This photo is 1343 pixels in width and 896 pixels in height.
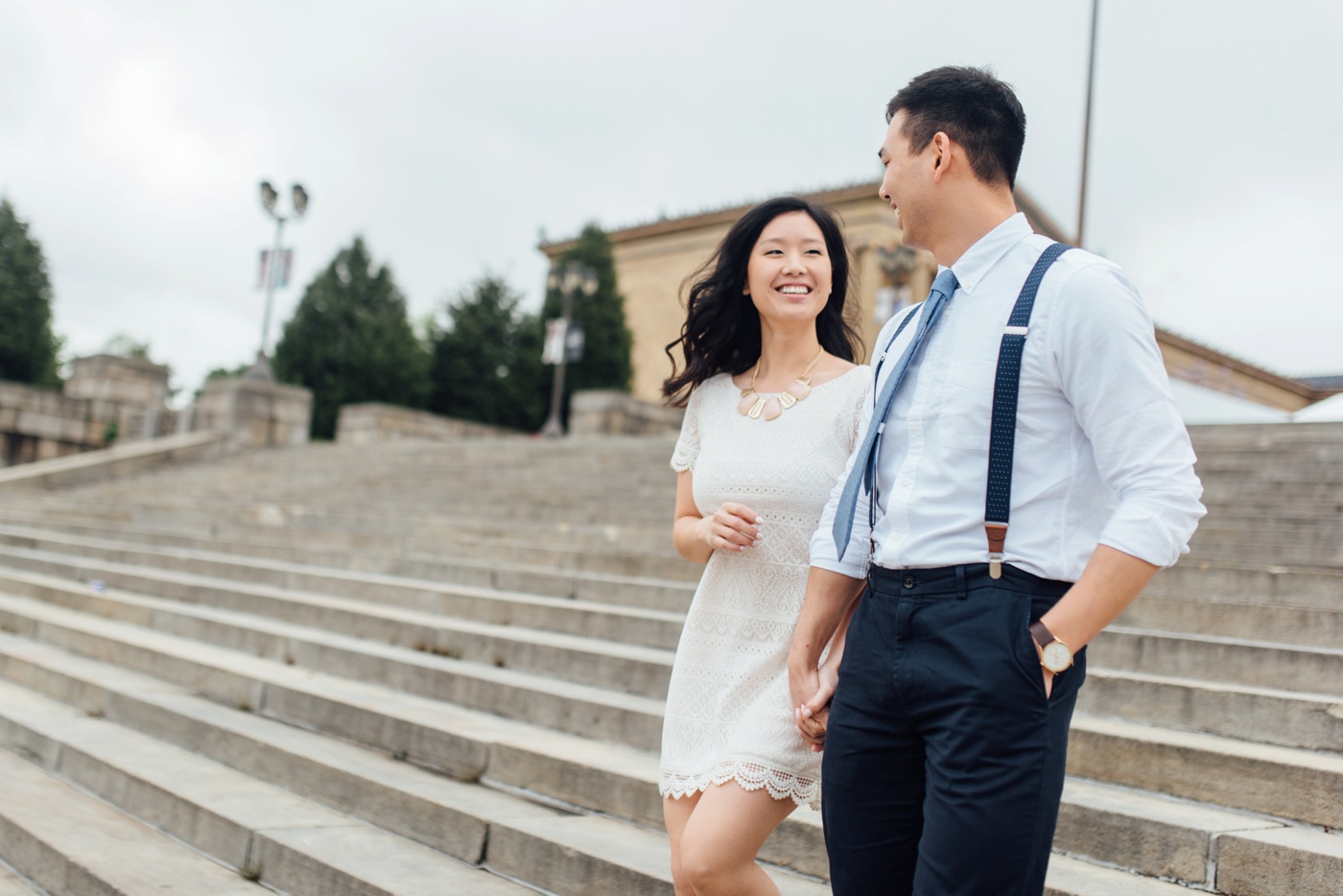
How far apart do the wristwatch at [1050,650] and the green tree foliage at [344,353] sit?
31.8 metres

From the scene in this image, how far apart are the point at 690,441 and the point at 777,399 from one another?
0.28 metres

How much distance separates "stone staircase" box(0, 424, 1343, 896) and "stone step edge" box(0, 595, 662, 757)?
0.02m

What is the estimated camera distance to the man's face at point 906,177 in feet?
6.06

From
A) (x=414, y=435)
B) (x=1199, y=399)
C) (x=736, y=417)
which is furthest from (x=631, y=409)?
(x=736, y=417)

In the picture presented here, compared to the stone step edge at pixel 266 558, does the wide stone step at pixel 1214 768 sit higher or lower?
lower

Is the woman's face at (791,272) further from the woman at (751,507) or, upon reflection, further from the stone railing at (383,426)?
the stone railing at (383,426)

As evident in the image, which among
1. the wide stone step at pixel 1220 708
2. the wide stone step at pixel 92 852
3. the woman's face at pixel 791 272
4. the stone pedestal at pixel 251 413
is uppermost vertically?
the stone pedestal at pixel 251 413

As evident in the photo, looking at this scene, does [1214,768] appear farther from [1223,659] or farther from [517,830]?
[517,830]

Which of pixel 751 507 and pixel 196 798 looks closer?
pixel 751 507

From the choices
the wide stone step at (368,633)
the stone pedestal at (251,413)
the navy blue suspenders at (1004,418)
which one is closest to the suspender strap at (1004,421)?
the navy blue suspenders at (1004,418)

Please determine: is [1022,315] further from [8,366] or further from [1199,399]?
[8,366]

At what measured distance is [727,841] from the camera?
2062 millimetres

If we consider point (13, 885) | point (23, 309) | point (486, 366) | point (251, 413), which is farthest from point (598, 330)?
point (13, 885)

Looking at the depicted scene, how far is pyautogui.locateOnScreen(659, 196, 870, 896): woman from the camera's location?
2.14m
